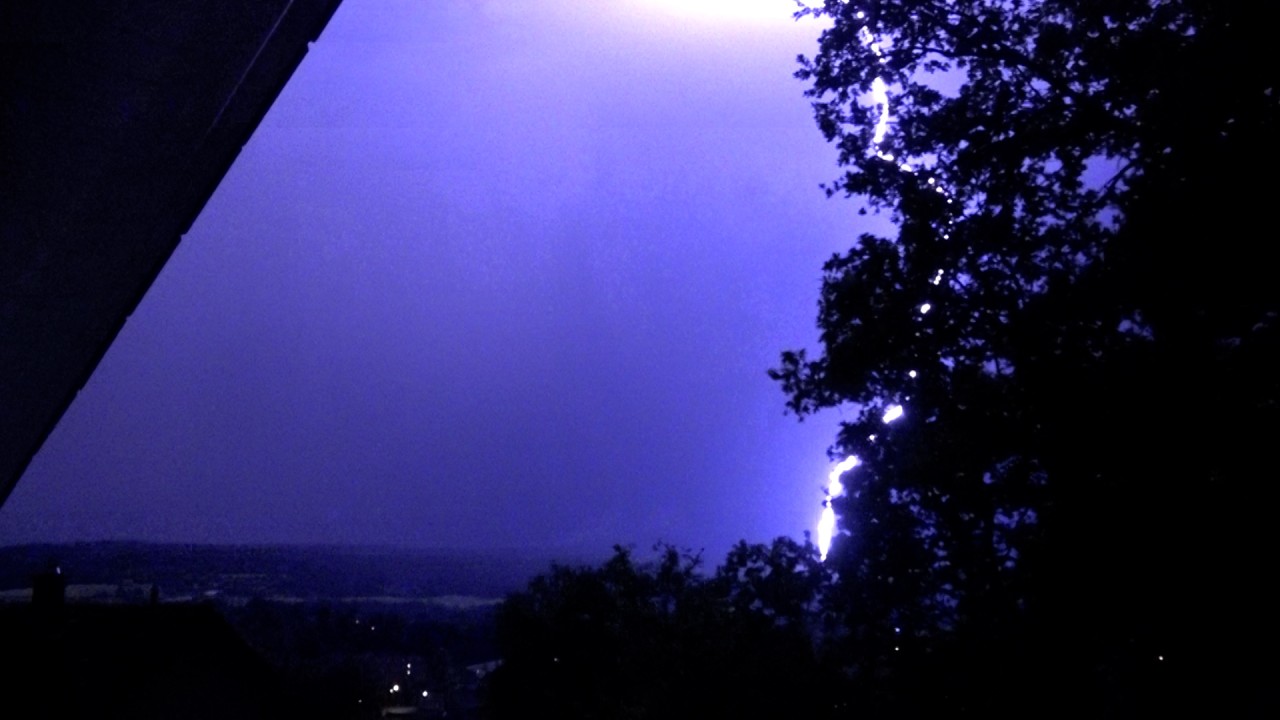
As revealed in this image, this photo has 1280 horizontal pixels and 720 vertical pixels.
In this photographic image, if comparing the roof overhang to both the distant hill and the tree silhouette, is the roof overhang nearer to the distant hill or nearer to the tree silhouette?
the tree silhouette

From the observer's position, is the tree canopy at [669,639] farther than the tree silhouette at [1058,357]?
Yes

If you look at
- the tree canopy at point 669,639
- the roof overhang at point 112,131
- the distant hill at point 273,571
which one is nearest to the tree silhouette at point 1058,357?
the tree canopy at point 669,639

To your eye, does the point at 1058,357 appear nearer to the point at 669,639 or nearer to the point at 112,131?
the point at 112,131

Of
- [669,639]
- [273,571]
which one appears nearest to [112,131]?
[669,639]

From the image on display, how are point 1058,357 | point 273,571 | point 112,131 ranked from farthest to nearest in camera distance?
point 273,571 → point 1058,357 → point 112,131

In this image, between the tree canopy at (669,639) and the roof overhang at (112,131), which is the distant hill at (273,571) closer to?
the tree canopy at (669,639)

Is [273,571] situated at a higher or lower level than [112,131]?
higher

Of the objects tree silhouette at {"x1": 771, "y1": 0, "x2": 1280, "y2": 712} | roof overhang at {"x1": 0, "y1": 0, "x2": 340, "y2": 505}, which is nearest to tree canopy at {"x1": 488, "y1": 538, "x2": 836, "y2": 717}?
tree silhouette at {"x1": 771, "y1": 0, "x2": 1280, "y2": 712}
